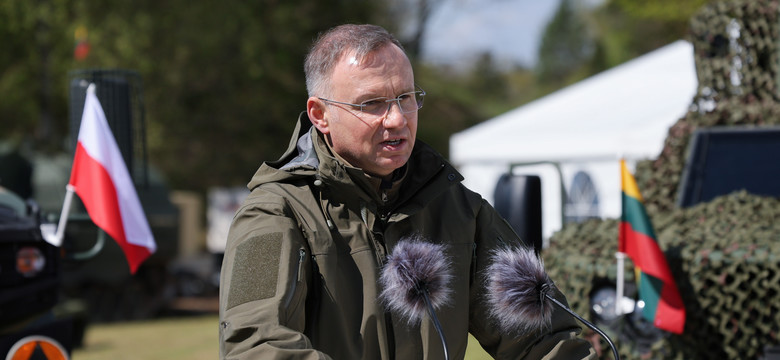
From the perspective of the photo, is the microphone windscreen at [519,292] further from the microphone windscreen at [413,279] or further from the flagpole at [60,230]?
the flagpole at [60,230]

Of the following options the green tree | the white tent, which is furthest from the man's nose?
the green tree

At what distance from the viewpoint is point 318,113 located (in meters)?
2.57

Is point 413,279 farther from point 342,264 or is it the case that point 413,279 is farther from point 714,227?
point 714,227

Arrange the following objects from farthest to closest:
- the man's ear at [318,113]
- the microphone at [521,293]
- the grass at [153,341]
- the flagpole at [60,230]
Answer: the grass at [153,341]
the flagpole at [60,230]
the man's ear at [318,113]
the microphone at [521,293]

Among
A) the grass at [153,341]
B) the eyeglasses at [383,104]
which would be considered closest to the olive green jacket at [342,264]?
the eyeglasses at [383,104]

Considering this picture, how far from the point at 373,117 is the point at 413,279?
1.39 ft

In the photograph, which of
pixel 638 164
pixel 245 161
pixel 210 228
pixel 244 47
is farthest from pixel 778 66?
pixel 245 161

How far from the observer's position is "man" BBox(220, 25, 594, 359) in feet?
7.49

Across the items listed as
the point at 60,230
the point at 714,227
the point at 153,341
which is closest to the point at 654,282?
the point at 714,227

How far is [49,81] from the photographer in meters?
18.8

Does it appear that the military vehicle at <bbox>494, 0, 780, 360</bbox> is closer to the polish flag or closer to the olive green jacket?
the olive green jacket

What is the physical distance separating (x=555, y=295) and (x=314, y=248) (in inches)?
24.4

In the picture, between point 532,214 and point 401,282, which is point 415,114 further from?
point 532,214

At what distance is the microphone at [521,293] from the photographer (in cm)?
241
